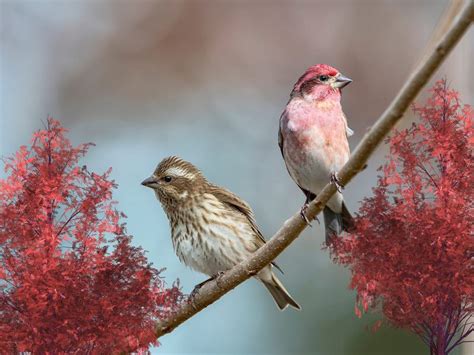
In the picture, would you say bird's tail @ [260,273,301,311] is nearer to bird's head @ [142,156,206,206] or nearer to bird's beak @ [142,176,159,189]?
bird's head @ [142,156,206,206]

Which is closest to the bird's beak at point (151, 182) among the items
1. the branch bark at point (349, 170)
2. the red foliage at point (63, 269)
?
the branch bark at point (349, 170)

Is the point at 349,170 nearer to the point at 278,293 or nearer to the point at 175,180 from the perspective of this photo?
the point at 278,293

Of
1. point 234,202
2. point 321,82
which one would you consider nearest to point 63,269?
point 321,82

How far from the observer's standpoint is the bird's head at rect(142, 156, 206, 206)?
4.40m

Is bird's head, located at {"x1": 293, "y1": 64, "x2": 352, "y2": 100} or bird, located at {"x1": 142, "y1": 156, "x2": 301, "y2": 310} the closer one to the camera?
bird's head, located at {"x1": 293, "y1": 64, "x2": 352, "y2": 100}

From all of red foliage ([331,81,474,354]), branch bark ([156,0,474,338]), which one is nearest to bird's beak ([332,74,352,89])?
branch bark ([156,0,474,338])

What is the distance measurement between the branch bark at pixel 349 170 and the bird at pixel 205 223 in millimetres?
1470

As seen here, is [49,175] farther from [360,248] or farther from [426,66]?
[426,66]

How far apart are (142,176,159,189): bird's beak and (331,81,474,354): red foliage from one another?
2.25 metres

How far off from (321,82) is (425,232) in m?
2.09

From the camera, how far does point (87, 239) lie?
2049mm

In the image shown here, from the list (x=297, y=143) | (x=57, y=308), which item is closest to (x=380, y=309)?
(x=57, y=308)

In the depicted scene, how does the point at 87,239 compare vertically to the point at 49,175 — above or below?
below

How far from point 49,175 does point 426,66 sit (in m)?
1.17
